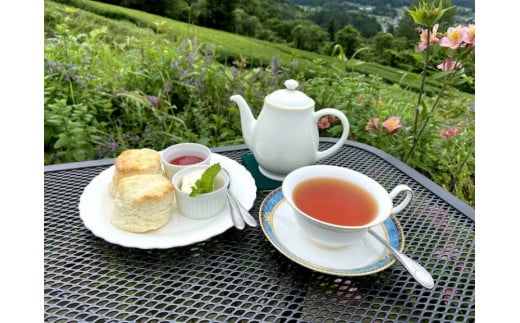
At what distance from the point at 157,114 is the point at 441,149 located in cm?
181

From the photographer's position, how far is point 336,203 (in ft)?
3.30

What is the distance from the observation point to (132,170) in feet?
3.64

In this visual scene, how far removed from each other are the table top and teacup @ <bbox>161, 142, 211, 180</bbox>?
288 millimetres

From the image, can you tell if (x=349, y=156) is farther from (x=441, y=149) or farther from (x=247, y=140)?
(x=441, y=149)

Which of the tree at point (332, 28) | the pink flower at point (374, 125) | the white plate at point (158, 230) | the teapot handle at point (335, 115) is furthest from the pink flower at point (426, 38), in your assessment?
the tree at point (332, 28)

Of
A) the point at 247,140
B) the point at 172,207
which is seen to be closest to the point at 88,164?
the point at 172,207

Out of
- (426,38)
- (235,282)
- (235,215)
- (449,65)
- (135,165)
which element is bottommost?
(235,282)

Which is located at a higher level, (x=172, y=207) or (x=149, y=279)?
(x=172, y=207)

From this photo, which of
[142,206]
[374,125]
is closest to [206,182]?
[142,206]

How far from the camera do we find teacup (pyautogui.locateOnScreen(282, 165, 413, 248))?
2.92ft

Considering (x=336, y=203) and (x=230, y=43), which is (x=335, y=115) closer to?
(x=336, y=203)

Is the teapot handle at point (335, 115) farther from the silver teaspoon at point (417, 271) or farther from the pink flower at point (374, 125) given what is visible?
the pink flower at point (374, 125)

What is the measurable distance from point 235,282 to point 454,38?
1185mm

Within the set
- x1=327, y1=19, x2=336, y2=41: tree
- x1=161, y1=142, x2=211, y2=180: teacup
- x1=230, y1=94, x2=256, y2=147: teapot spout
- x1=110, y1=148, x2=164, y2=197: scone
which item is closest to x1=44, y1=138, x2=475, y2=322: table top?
x1=110, y1=148, x2=164, y2=197: scone
